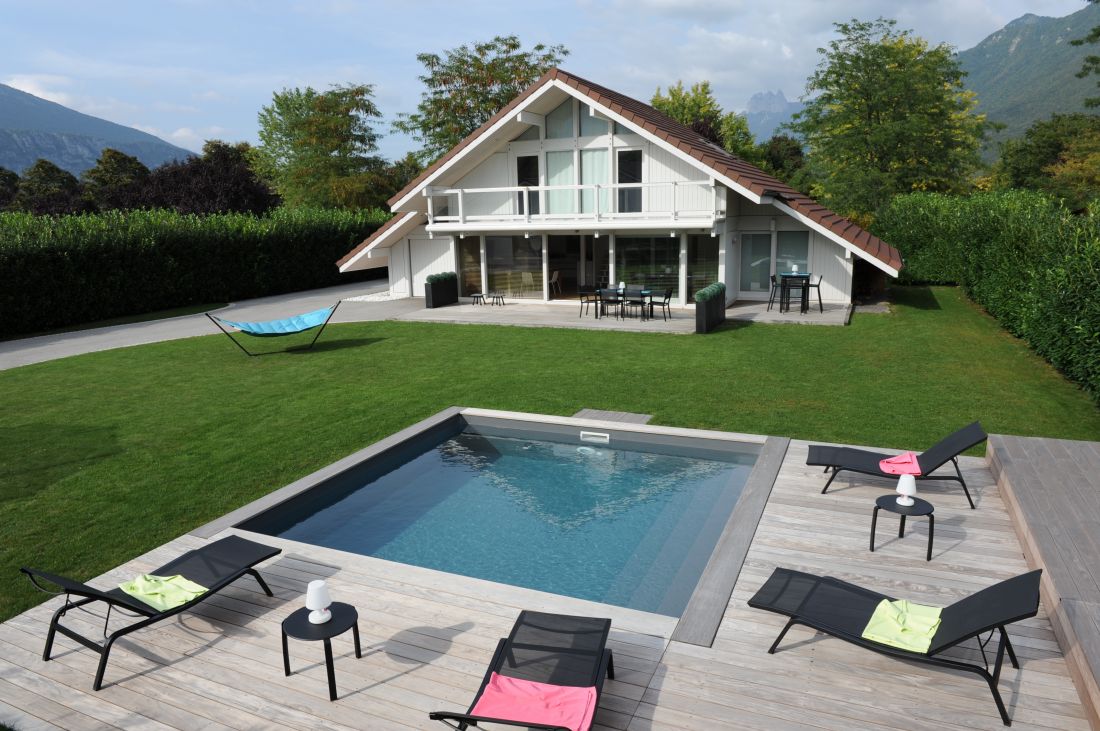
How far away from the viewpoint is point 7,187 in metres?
82.1

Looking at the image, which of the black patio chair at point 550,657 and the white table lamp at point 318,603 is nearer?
the black patio chair at point 550,657

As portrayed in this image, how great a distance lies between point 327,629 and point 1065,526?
18.4ft

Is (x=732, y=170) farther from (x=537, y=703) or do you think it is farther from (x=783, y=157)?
(x=783, y=157)

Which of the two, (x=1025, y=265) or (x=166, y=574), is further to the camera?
(x=1025, y=265)

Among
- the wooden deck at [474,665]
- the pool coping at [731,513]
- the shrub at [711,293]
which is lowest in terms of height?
the wooden deck at [474,665]

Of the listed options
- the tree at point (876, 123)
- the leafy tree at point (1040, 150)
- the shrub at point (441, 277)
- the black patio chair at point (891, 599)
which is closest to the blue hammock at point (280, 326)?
the shrub at point (441, 277)

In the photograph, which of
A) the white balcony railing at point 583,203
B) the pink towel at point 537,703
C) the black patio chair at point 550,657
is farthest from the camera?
the white balcony railing at point 583,203

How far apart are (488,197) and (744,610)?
64.9 ft

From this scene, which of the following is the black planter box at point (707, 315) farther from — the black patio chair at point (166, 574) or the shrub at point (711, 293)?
the black patio chair at point (166, 574)

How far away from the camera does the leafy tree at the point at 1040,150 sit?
56.8 metres

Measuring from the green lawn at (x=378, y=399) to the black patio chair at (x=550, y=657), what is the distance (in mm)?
4259

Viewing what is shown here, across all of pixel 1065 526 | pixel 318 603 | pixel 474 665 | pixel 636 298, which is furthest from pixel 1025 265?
pixel 318 603

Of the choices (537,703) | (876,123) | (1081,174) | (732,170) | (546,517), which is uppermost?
(876,123)

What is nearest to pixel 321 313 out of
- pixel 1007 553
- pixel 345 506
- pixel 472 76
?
pixel 345 506
